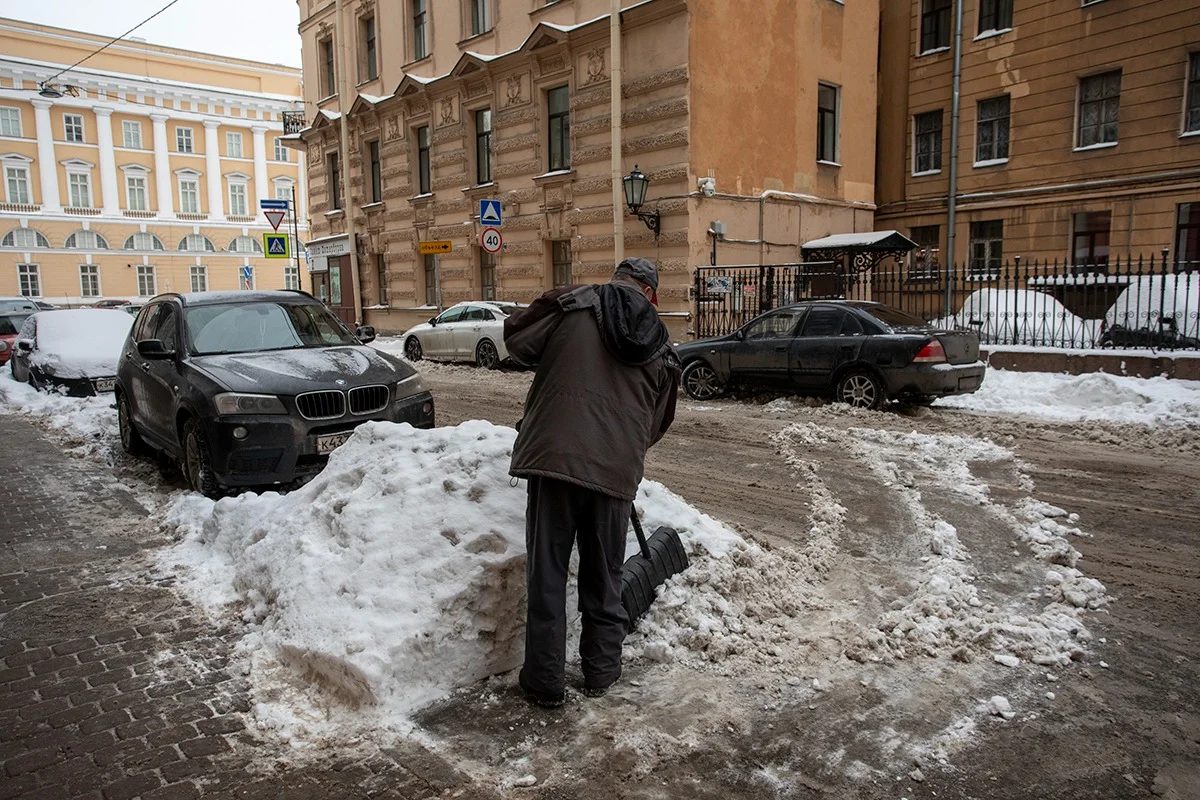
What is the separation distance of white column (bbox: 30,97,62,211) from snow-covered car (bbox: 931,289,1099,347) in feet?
198

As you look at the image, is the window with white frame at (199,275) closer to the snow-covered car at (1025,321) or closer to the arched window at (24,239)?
the arched window at (24,239)

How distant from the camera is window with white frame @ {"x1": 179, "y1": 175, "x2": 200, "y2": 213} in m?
61.1

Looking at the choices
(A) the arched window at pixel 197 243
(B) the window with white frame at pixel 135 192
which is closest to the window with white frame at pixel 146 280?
(A) the arched window at pixel 197 243

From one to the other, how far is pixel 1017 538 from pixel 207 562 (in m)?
5.30

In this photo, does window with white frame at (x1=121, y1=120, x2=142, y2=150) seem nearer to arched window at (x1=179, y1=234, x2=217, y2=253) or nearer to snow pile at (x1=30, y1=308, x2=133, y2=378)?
arched window at (x1=179, y1=234, x2=217, y2=253)

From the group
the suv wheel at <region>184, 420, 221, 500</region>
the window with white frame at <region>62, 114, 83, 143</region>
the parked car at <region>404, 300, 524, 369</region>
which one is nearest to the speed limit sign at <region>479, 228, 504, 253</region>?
the parked car at <region>404, 300, 524, 369</region>

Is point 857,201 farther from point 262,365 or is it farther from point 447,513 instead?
point 447,513

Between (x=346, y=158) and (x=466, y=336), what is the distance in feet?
43.5

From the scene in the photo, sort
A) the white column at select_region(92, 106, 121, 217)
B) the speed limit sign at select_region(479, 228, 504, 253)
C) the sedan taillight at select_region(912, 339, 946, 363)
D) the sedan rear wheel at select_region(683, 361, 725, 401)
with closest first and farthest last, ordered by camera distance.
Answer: the sedan taillight at select_region(912, 339, 946, 363) → the sedan rear wheel at select_region(683, 361, 725, 401) → the speed limit sign at select_region(479, 228, 504, 253) → the white column at select_region(92, 106, 121, 217)

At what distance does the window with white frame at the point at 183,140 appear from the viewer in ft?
200

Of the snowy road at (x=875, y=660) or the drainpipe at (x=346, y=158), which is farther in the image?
the drainpipe at (x=346, y=158)

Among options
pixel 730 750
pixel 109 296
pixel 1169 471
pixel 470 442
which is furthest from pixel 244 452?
pixel 109 296

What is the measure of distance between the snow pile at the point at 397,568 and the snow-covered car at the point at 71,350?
10.1 metres

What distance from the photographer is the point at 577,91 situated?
1992 centimetres
